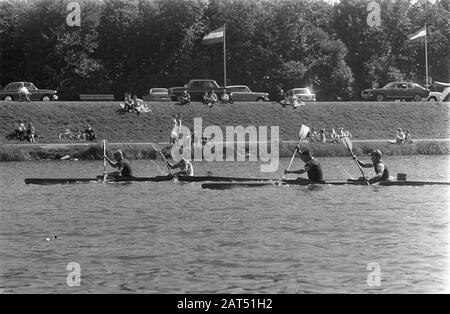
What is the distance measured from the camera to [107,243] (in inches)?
953

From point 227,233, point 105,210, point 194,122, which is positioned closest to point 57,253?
point 227,233

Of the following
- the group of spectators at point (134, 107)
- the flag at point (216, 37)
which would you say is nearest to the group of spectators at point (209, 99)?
the group of spectators at point (134, 107)

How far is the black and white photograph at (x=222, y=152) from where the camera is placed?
21.0 meters

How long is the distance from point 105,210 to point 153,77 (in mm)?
52081

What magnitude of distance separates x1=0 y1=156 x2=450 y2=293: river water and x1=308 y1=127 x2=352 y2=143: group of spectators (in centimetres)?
2175

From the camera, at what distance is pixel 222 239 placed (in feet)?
81.1

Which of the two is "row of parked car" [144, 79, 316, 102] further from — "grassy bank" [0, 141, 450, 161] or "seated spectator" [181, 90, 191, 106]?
"grassy bank" [0, 141, 450, 161]

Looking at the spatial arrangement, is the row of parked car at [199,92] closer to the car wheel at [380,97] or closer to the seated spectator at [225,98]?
the seated spectator at [225,98]

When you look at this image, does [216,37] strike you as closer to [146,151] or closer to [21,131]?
[146,151]

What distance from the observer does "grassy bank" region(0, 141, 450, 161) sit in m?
53.8

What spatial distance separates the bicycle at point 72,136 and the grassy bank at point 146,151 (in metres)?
3.72

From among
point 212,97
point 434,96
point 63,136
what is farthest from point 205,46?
point 63,136

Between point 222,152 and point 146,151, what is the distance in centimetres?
499

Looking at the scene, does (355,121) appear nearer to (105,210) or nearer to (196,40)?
(196,40)
